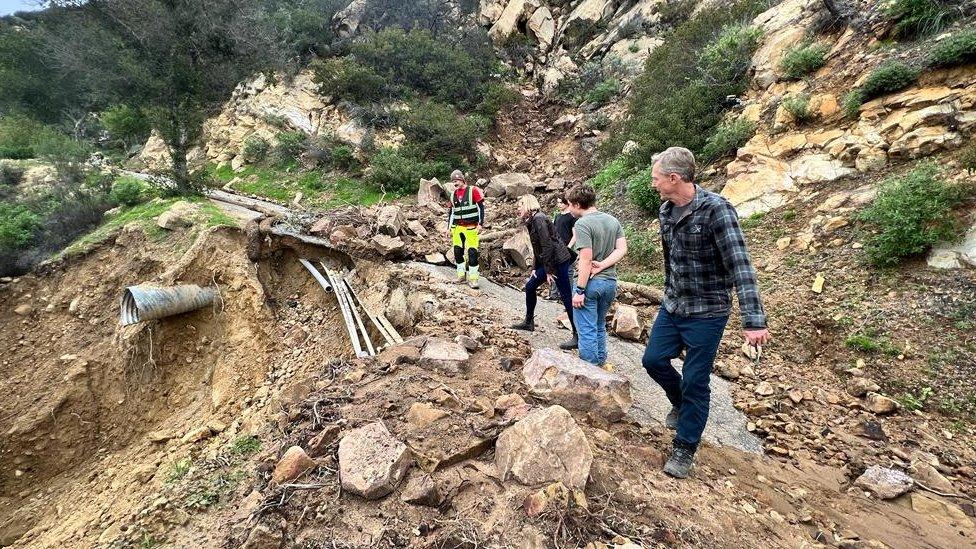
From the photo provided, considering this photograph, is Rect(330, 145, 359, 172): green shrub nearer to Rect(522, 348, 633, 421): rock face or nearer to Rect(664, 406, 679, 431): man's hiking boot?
Rect(522, 348, 633, 421): rock face

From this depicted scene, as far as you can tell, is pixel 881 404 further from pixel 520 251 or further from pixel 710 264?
pixel 520 251

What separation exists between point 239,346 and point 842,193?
1017 centimetres

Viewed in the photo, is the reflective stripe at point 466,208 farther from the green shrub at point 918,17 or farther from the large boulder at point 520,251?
the green shrub at point 918,17

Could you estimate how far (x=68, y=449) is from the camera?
7.59 meters

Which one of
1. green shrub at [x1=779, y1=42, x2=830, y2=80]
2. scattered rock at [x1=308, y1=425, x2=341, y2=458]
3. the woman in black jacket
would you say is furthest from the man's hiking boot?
green shrub at [x1=779, y1=42, x2=830, y2=80]

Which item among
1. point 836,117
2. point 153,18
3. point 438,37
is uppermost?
point 438,37

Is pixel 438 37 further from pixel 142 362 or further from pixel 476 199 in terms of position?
pixel 142 362

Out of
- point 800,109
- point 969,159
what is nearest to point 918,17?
point 800,109

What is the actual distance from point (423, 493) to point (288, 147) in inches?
665

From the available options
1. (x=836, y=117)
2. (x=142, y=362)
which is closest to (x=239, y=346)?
(x=142, y=362)

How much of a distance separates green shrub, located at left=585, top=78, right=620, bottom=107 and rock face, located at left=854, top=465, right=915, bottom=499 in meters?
14.5

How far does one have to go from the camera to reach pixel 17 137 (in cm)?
2144

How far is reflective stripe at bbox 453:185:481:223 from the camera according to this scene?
658 centimetres


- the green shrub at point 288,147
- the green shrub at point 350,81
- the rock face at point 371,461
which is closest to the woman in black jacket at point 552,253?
the rock face at point 371,461
